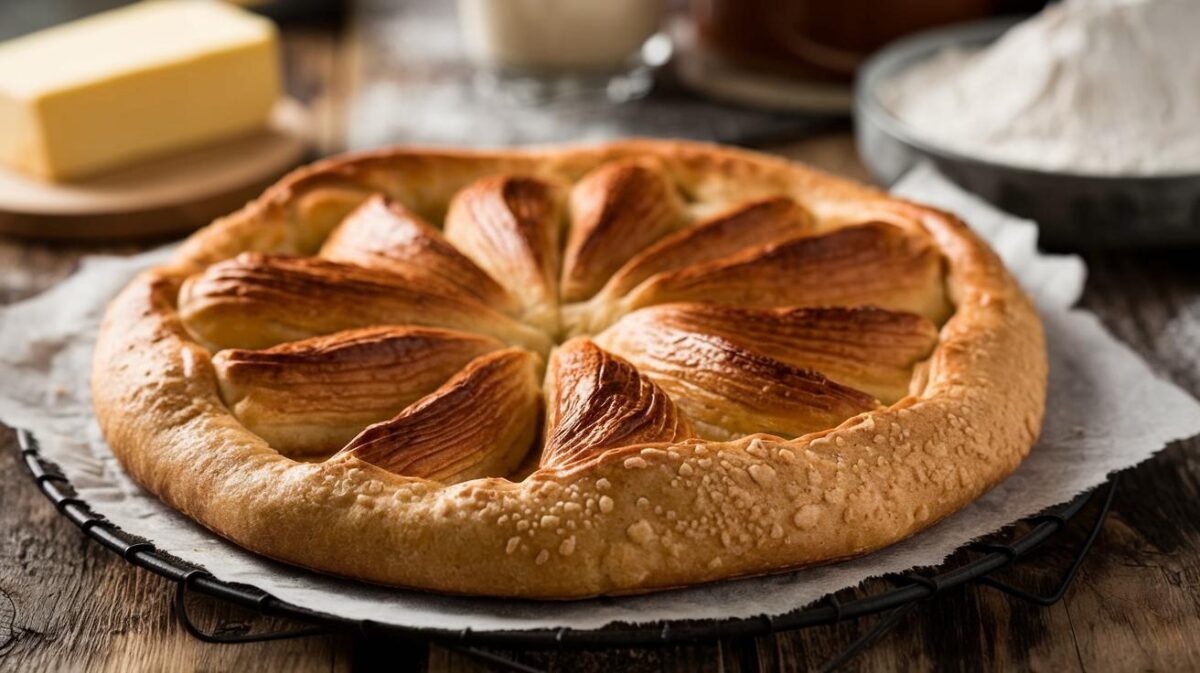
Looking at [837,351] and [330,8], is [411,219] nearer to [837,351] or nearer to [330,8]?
[837,351]

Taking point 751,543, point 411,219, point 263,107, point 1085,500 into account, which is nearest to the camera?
point 751,543

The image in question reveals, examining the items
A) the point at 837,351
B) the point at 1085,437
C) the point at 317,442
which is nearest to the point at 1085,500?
the point at 1085,437

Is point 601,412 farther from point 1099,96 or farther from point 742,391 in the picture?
point 1099,96

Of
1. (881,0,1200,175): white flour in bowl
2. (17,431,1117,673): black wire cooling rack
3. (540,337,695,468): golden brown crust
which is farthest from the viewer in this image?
(881,0,1200,175): white flour in bowl

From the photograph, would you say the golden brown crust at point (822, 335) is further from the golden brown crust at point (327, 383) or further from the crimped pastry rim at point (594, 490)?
the golden brown crust at point (327, 383)

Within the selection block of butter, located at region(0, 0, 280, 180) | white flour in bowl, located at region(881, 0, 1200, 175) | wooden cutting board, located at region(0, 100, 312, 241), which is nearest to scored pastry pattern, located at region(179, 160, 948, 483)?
white flour in bowl, located at region(881, 0, 1200, 175)

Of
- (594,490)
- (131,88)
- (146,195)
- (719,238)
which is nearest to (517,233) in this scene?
(719,238)

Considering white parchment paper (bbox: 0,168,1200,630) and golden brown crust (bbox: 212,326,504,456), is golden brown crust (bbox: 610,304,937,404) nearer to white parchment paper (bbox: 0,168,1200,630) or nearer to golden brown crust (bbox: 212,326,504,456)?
white parchment paper (bbox: 0,168,1200,630)

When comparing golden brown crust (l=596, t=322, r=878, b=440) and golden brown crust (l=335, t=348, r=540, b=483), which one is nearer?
golden brown crust (l=335, t=348, r=540, b=483)
